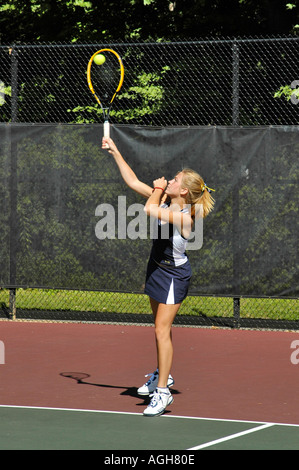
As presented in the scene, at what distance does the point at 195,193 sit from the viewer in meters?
7.29

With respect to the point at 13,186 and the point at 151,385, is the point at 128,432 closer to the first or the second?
the point at 151,385

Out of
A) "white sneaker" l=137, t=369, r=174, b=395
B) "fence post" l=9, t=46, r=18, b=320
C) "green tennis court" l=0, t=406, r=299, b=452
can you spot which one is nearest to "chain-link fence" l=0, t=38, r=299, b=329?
"fence post" l=9, t=46, r=18, b=320

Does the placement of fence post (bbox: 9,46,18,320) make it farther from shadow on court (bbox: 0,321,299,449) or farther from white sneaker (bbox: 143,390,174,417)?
white sneaker (bbox: 143,390,174,417)

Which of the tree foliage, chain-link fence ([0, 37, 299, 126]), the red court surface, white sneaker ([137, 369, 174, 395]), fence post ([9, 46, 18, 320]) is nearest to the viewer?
the red court surface

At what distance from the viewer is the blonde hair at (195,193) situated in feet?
23.8

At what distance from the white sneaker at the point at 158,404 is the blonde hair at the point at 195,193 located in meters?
1.38

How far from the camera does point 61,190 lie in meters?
11.4

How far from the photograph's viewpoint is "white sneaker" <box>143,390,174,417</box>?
6922 mm

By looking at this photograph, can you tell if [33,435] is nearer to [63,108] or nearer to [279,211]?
[279,211]

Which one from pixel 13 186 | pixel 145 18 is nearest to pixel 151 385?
pixel 13 186

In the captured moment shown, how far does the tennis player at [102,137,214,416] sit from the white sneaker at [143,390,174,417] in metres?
0.01

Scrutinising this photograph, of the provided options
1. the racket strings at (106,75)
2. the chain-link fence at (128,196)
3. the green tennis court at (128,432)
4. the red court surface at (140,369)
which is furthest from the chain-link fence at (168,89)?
the green tennis court at (128,432)

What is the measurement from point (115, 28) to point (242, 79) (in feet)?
12.2

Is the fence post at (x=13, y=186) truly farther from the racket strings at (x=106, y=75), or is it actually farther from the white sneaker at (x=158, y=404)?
the white sneaker at (x=158, y=404)
